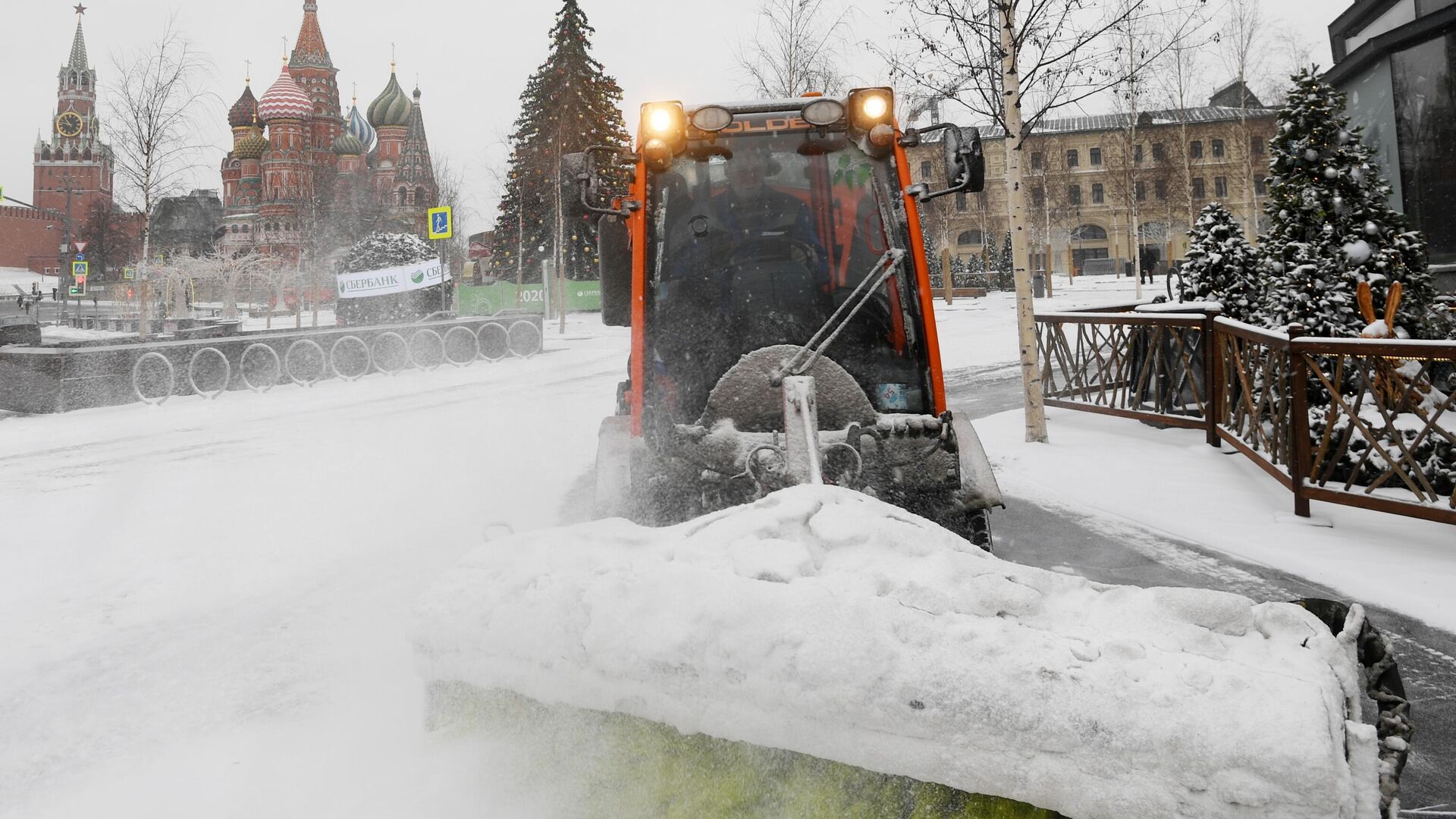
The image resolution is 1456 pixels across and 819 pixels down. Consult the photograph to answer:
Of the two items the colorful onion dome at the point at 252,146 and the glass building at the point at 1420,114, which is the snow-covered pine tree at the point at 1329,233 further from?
the colorful onion dome at the point at 252,146

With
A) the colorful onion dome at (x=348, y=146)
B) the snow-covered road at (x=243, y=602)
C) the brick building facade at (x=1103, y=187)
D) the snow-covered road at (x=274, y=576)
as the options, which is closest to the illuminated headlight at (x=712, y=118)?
the snow-covered road at (x=274, y=576)

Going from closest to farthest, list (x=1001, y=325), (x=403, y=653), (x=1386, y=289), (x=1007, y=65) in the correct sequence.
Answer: (x=403, y=653) → (x=1386, y=289) → (x=1007, y=65) → (x=1001, y=325)

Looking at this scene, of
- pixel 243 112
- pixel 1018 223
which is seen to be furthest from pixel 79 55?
pixel 1018 223

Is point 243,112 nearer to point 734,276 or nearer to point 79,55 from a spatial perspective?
point 79,55

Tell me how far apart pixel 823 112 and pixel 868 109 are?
29cm

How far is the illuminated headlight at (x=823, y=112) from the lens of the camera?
4.12m

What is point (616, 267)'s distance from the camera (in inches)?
186

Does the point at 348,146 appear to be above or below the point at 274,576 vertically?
above

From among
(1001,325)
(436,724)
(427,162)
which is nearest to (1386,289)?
(436,724)

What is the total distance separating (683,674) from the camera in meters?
2.00

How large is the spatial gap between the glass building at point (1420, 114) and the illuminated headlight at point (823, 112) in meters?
11.4

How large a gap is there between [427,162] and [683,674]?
77.9 metres

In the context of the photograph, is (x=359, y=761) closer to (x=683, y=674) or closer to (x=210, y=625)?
(x=683, y=674)

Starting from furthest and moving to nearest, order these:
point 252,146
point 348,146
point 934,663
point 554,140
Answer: point 348,146 < point 252,146 < point 554,140 < point 934,663
